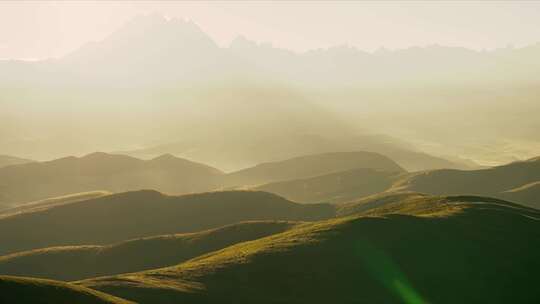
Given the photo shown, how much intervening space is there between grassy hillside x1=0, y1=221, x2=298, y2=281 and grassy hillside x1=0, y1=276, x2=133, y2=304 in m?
74.5

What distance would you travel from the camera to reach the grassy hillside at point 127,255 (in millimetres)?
143375

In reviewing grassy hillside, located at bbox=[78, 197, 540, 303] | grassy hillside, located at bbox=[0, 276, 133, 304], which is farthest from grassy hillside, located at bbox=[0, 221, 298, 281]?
grassy hillside, located at bbox=[0, 276, 133, 304]

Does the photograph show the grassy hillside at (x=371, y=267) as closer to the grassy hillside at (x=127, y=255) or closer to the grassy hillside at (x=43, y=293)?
the grassy hillside at (x=43, y=293)

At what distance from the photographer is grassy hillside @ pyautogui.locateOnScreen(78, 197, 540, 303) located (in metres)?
88.7

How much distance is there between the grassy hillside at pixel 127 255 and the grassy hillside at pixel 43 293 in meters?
74.5

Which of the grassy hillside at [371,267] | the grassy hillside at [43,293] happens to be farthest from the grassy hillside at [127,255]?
the grassy hillside at [43,293]

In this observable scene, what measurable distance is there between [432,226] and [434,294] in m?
25.7

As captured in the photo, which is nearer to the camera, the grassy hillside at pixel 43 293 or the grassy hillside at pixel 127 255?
the grassy hillside at pixel 43 293

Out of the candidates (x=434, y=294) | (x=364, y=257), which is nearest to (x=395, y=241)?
(x=364, y=257)

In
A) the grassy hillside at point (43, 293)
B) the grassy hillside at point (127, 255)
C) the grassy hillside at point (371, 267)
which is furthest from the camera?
the grassy hillside at point (127, 255)

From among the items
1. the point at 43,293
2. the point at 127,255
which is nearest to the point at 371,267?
the point at 43,293

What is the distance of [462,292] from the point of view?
93875 mm

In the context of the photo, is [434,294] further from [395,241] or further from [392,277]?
[395,241]

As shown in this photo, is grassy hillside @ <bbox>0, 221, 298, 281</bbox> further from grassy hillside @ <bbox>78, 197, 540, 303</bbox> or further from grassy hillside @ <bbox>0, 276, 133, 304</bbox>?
grassy hillside @ <bbox>0, 276, 133, 304</bbox>
